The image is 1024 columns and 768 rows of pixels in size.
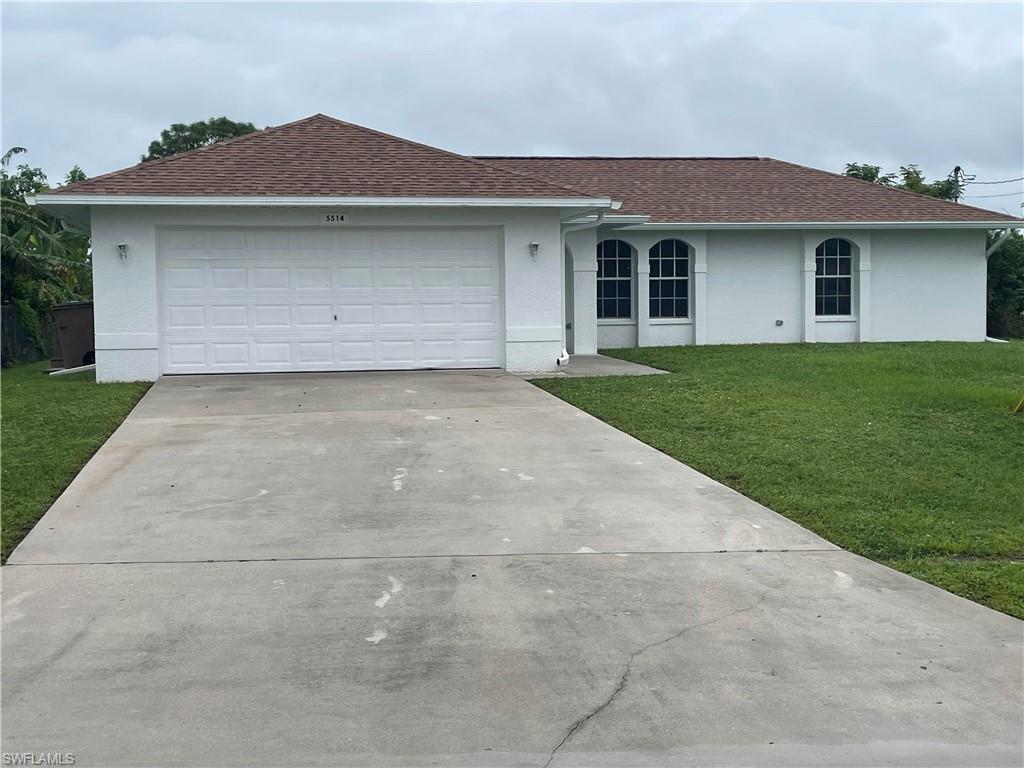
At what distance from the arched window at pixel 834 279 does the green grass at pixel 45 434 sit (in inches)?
592

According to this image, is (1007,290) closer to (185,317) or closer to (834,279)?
(834,279)

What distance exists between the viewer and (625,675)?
4758 millimetres

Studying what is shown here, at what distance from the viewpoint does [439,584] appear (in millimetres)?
6008

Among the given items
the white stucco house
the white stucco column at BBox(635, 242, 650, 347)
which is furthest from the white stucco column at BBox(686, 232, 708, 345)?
the white stucco house

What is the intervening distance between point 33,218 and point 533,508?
23.8 metres

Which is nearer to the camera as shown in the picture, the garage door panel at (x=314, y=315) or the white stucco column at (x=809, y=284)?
the garage door panel at (x=314, y=315)

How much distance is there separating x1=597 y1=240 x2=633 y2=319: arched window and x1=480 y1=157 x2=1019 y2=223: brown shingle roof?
0.98 meters

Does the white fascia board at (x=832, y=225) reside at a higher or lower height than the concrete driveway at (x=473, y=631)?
higher

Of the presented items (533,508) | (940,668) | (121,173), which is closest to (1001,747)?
(940,668)

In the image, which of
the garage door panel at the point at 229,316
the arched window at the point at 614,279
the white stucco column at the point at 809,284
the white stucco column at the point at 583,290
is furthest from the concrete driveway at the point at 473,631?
the white stucco column at the point at 809,284

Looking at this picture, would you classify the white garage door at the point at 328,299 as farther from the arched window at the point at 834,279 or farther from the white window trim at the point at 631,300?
the arched window at the point at 834,279

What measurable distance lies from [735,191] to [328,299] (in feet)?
38.9

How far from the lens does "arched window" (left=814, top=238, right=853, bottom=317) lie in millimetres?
23548

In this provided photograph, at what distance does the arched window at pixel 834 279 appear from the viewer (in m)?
23.5
